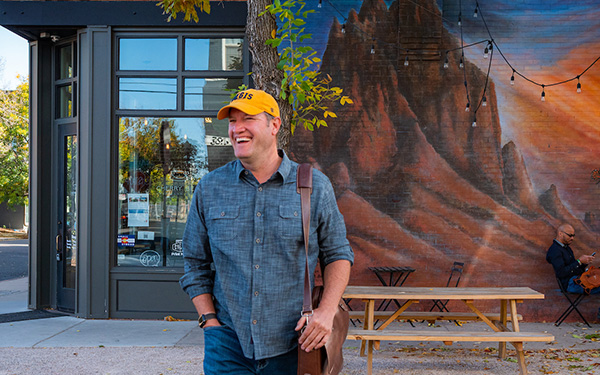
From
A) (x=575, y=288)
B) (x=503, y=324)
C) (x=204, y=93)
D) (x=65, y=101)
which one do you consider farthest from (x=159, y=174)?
(x=575, y=288)

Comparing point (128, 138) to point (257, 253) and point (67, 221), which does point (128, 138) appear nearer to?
point (67, 221)

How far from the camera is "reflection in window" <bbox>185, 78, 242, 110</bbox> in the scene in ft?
28.5

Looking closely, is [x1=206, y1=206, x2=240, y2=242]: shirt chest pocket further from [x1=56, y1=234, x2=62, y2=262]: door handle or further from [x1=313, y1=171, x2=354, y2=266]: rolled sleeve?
[x1=56, y1=234, x2=62, y2=262]: door handle

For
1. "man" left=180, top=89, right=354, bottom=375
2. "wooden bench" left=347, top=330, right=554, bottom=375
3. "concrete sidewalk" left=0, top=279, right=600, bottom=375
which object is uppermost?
"man" left=180, top=89, right=354, bottom=375

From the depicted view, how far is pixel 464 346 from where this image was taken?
281 inches

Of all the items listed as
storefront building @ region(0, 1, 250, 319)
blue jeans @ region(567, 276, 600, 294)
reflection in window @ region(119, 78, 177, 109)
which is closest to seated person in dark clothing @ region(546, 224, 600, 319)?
blue jeans @ region(567, 276, 600, 294)

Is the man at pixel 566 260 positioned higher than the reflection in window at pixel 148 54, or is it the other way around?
the reflection in window at pixel 148 54

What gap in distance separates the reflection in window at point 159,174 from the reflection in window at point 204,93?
22 cm

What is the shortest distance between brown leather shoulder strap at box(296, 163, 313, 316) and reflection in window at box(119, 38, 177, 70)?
650 cm

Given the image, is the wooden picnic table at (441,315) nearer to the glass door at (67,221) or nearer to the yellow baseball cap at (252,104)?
the yellow baseball cap at (252,104)

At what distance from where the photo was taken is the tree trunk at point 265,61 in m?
5.59

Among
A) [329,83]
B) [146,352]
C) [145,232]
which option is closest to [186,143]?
[145,232]

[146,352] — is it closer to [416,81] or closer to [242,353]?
[242,353]

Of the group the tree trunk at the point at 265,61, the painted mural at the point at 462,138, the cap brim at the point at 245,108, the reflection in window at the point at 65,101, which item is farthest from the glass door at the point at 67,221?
the cap brim at the point at 245,108
